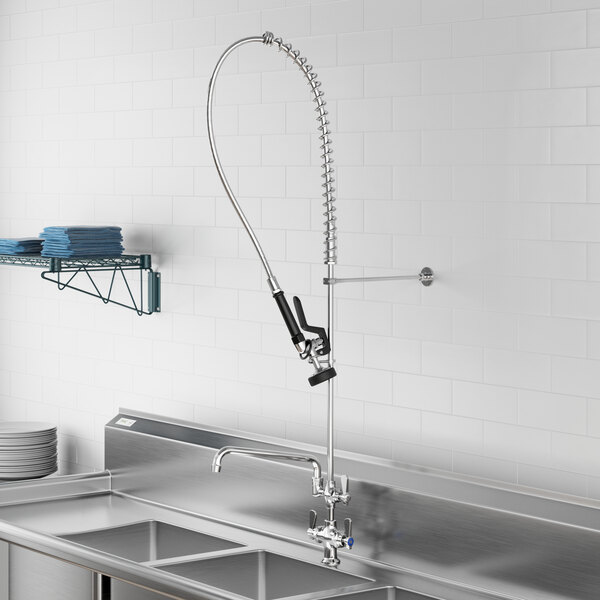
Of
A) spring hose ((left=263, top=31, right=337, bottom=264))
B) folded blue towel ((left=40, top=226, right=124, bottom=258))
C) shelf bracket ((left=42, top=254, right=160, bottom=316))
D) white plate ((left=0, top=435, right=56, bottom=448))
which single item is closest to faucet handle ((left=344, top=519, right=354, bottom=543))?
spring hose ((left=263, top=31, right=337, bottom=264))

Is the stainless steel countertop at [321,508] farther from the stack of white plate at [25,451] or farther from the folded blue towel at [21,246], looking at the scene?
the folded blue towel at [21,246]

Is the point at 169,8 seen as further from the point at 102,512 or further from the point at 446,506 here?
the point at 446,506

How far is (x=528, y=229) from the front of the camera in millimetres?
2600

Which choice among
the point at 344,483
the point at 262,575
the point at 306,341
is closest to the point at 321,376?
the point at 306,341

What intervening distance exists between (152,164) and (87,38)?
584 mm

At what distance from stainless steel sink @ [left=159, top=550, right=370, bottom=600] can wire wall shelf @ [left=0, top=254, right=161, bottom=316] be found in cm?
107

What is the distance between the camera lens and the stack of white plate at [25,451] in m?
3.68

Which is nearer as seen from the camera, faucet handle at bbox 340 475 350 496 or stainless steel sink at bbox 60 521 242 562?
faucet handle at bbox 340 475 350 496

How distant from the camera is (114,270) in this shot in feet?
11.5

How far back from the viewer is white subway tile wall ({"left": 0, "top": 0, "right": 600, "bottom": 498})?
8.41 ft

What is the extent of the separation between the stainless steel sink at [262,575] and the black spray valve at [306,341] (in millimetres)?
535

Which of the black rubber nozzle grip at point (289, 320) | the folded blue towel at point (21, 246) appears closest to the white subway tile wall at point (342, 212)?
the folded blue towel at point (21, 246)

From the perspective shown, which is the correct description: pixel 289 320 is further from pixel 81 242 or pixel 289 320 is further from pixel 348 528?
pixel 81 242

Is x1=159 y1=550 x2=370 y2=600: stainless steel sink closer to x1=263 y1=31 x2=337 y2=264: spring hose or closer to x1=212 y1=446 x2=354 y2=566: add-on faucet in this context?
x1=212 y1=446 x2=354 y2=566: add-on faucet
